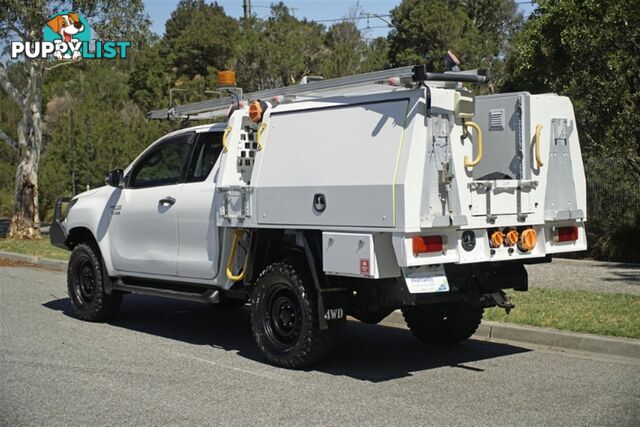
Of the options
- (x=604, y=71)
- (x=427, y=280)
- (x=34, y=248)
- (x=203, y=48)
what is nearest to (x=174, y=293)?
(x=427, y=280)

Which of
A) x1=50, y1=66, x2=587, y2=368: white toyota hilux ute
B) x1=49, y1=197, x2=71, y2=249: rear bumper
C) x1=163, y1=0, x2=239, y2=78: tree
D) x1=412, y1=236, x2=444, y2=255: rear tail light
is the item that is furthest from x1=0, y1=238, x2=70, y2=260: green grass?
x1=163, y1=0, x2=239, y2=78: tree

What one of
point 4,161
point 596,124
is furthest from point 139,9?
point 4,161

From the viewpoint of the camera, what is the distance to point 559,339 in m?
8.61

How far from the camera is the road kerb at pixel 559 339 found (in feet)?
26.6

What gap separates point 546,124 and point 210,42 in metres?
46.5

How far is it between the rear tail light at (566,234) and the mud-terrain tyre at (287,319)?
7.62 ft

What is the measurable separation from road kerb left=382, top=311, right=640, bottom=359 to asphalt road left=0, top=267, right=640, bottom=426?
0.18m

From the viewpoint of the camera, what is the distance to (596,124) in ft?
52.4

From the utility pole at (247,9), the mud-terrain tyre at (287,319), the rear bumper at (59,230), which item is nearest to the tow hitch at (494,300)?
the mud-terrain tyre at (287,319)

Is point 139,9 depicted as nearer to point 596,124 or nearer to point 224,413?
point 596,124

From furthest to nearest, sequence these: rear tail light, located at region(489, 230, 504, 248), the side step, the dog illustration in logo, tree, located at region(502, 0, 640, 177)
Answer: the dog illustration in logo
tree, located at region(502, 0, 640, 177)
the side step
rear tail light, located at region(489, 230, 504, 248)

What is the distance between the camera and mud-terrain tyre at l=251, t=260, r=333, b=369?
749 centimetres

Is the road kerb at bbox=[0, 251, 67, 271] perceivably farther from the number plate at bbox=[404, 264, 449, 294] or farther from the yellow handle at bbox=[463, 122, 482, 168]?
the yellow handle at bbox=[463, 122, 482, 168]

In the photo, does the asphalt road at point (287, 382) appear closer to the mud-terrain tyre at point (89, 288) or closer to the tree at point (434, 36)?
the mud-terrain tyre at point (89, 288)
